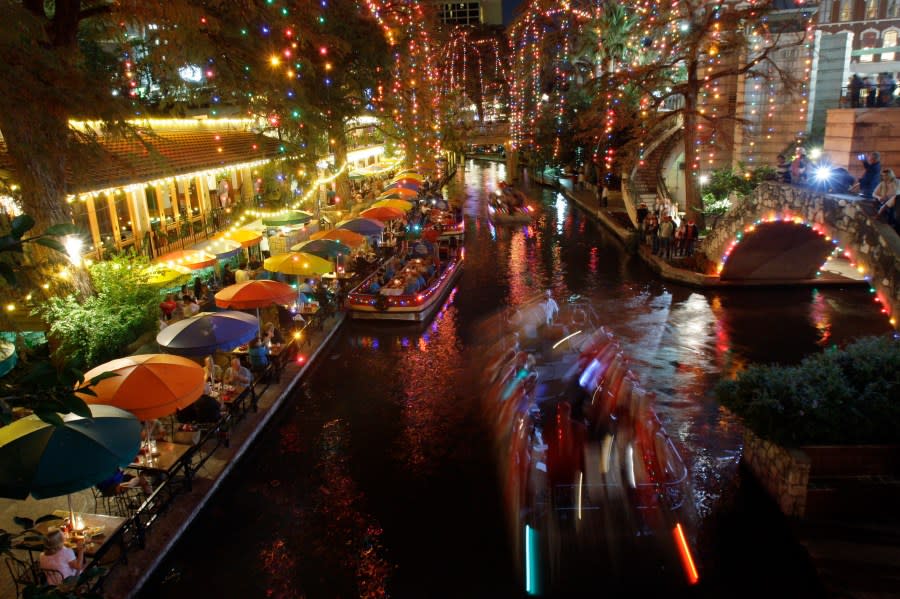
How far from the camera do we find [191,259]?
19594mm

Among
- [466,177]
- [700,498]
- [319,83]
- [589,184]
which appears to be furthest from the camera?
[466,177]

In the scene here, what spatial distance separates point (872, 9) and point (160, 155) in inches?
1503

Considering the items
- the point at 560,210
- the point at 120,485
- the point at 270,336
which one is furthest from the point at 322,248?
the point at 560,210

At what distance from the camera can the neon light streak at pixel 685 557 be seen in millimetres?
9211

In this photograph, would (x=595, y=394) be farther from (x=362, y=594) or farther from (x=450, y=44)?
(x=450, y=44)

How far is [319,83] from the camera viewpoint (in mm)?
32188

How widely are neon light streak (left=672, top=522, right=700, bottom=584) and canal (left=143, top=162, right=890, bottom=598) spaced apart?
14 centimetres

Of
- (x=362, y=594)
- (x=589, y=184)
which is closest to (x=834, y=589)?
(x=362, y=594)

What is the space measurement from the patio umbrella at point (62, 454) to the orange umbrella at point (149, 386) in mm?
1469

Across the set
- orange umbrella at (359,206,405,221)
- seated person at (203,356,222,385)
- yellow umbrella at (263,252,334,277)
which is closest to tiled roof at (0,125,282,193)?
yellow umbrella at (263,252,334,277)

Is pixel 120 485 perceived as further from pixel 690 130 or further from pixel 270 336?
pixel 690 130

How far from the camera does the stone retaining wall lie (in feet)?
32.3

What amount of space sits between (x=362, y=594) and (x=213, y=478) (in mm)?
3933

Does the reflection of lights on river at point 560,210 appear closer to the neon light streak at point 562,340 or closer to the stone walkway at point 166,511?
the neon light streak at point 562,340
